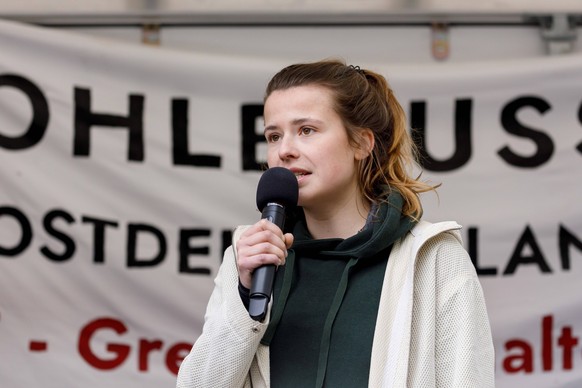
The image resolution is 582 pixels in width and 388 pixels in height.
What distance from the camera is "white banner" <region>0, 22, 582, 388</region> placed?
3.46 m

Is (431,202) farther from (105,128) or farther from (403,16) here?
(105,128)

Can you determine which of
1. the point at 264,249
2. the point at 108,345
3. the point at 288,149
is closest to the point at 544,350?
the point at 108,345

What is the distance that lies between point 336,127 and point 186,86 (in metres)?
1.62

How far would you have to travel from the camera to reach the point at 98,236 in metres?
3.48

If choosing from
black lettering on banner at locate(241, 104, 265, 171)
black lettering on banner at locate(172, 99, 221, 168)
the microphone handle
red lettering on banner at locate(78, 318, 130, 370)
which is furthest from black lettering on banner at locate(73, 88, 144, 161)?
the microphone handle

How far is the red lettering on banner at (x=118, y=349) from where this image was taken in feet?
11.3

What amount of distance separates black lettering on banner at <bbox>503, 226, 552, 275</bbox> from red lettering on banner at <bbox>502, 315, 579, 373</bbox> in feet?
0.58

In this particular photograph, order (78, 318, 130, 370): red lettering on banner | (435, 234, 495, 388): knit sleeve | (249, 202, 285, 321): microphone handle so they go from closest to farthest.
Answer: (249, 202, 285, 321): microphone handle < (435, 234, 495, 388): knit sleeve < (78, 318, 130, 370): red lettering on banner

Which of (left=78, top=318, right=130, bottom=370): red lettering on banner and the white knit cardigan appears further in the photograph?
(left=78, top=318, right=130, bottom=370): red lettering on banner

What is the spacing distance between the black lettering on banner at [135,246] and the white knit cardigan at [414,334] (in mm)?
1606

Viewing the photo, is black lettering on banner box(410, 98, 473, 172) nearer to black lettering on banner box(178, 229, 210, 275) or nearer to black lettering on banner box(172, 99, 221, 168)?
black lettering on banner box(172, 99, 221, 168)

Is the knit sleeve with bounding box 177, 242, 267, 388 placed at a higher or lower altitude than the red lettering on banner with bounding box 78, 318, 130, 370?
higher

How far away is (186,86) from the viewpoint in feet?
11.6

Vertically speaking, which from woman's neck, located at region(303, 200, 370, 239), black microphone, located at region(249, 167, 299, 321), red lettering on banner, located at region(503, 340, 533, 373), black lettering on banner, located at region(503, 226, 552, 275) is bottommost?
red lettering on banner, located at region(503, 340, 533, 373)
